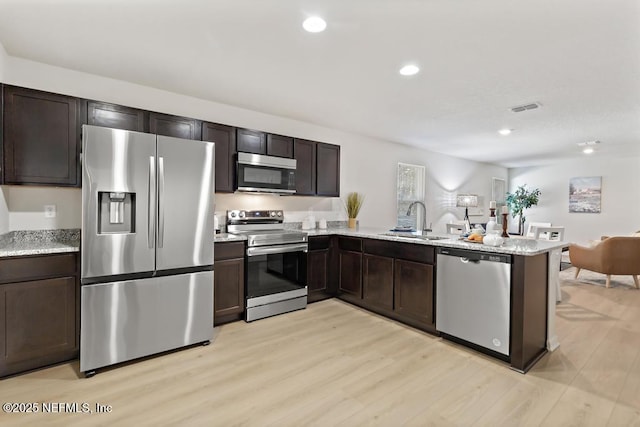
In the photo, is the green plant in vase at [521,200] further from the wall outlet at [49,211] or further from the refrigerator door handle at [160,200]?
the wall outlet at [49,211]

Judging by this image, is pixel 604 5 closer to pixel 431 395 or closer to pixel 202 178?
pixel 431 395

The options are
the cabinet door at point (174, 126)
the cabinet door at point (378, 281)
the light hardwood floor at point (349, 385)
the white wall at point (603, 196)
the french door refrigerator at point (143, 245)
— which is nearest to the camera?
the light hardwood floor at point (349, 385)

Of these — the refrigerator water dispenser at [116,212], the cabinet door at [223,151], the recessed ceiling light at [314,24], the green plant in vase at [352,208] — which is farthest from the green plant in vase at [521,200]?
the refrigerator water dispenser at [116,212]

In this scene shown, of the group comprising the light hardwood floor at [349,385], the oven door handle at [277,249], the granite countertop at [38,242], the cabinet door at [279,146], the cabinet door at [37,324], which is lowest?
the light hardwood floor at [349,385]

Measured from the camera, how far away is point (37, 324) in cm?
232

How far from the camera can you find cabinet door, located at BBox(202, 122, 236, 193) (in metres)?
3.40

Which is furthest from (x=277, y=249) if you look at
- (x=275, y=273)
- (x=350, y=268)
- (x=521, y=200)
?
(x=521, y=200)

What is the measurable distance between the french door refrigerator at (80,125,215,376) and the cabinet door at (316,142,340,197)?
5.92 ft

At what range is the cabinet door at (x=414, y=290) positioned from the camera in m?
3.08

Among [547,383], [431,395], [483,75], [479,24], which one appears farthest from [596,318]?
[479,24]

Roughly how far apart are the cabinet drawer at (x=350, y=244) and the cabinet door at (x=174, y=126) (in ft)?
7.12

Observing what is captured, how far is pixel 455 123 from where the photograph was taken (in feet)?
14.9

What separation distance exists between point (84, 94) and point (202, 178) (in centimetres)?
147

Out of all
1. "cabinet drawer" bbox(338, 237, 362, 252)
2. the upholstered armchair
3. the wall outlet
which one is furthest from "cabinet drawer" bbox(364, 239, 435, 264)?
the upholstered armchair
